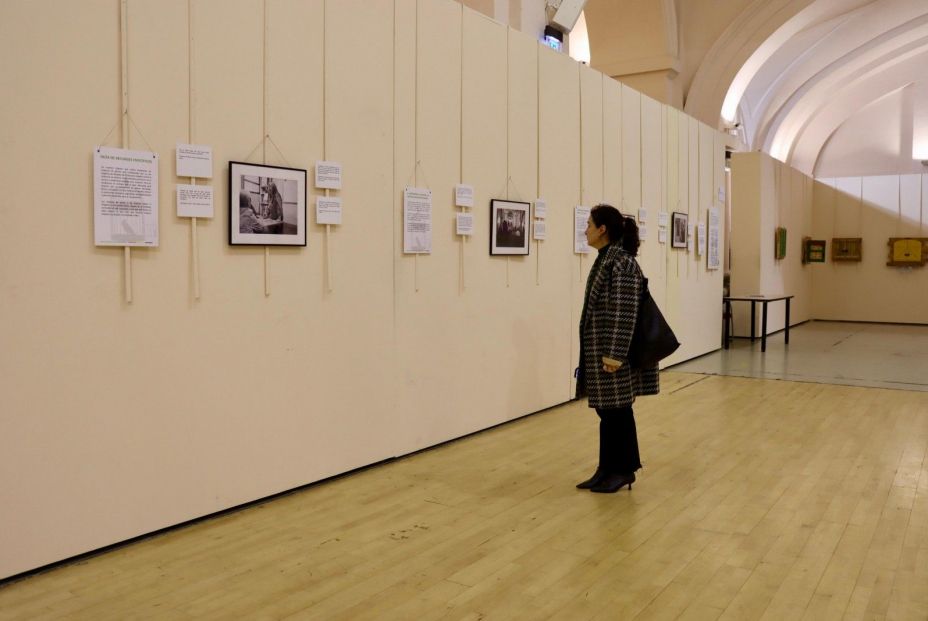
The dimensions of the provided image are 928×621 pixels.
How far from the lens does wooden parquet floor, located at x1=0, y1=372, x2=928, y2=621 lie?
3781mm

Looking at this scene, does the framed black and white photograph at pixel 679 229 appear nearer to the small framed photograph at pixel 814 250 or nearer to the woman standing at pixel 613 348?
the woman standing at pixel 613 348

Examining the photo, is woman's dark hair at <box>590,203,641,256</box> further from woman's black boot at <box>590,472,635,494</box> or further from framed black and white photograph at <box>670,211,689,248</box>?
framed black and white photograph at <box>670,211,689,248</box>

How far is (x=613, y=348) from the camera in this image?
17.6ft

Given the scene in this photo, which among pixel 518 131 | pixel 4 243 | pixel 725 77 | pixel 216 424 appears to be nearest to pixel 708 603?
pixel 216 424

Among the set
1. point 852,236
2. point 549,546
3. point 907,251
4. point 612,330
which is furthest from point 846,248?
point 549,546

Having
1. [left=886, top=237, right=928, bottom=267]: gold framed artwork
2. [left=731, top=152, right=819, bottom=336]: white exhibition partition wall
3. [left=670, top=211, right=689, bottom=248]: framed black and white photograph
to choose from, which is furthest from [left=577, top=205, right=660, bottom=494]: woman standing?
[left=886, top=237, right=928, bottom=267]: gold framed artwork

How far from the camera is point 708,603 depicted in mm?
3814

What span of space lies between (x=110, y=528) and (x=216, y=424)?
0.86 m

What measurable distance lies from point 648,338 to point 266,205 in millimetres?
2703

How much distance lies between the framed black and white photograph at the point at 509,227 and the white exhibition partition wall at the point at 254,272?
11 centimetres

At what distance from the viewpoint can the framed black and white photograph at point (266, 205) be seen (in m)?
5.09

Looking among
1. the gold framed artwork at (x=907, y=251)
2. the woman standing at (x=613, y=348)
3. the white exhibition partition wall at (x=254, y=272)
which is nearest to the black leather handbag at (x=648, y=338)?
the woman standing at (x=613, y=348)

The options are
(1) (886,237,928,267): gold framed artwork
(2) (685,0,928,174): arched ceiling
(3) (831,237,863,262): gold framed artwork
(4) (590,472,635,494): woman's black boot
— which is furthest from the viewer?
(3) (831,237,863,262): gold framed artwork

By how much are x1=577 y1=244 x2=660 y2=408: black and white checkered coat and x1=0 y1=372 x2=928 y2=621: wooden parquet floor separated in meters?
0.76
